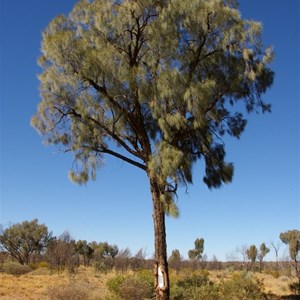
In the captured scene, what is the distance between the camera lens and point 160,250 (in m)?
12.0

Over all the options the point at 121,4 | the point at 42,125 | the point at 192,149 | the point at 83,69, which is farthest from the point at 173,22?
the point at 42,125

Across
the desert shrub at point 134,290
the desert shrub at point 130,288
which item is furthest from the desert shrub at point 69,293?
the desert shrub at point 134,290

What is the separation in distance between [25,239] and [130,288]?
39.3 m

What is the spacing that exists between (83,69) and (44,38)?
59.2 inches

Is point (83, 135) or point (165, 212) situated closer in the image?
point (165, 212)

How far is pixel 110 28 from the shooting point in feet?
41.6

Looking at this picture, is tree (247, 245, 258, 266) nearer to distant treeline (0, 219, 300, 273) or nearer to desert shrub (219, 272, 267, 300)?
distant treeline (0, 219, 300, 273)

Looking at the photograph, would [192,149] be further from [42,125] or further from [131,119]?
[42,125]

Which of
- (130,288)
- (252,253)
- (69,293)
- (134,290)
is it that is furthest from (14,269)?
(252,253)

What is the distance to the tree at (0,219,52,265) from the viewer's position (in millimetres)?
50625

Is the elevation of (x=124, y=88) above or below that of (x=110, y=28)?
below

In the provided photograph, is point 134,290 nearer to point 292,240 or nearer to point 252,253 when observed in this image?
point 292,240

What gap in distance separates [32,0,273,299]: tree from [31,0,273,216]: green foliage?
1.2 inches

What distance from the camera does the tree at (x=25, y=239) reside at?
50.6 m
